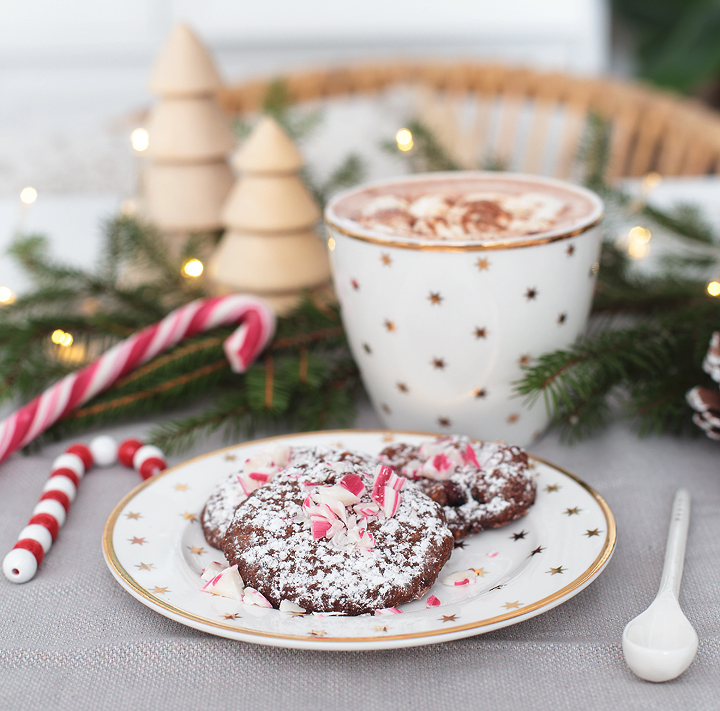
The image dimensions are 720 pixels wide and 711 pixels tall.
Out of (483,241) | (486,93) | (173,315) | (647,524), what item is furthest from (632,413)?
(486,93)

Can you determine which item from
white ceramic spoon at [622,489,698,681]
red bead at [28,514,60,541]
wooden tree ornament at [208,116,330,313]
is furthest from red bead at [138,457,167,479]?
white ceramic spoon at [622,489,698,681]

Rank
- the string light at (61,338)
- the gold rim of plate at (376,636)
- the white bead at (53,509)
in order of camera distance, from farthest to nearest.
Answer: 1. the string light at (61,338)
2. the white bead at (53,509)
3. the gold rim of plate at (376,636)

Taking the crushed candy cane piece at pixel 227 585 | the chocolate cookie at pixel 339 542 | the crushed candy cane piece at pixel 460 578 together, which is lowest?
the crushed candy cane piece at pixel 460 578

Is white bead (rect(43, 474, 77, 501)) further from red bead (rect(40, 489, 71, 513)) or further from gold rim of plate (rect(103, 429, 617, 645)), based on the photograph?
gold rim of plate (rect(103, 429, 617, 645))

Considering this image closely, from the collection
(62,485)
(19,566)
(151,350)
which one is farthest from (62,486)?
(151,350)

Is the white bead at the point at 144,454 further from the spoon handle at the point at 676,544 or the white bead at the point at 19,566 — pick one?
the spoon handle at the point at 676,544

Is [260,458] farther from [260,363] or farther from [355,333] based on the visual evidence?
[260,363]

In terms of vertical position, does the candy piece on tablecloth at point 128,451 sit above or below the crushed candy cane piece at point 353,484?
below

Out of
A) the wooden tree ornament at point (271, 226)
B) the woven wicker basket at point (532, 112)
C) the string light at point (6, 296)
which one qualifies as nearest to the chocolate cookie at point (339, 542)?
the wooden tree ornament at point (271, 226)
